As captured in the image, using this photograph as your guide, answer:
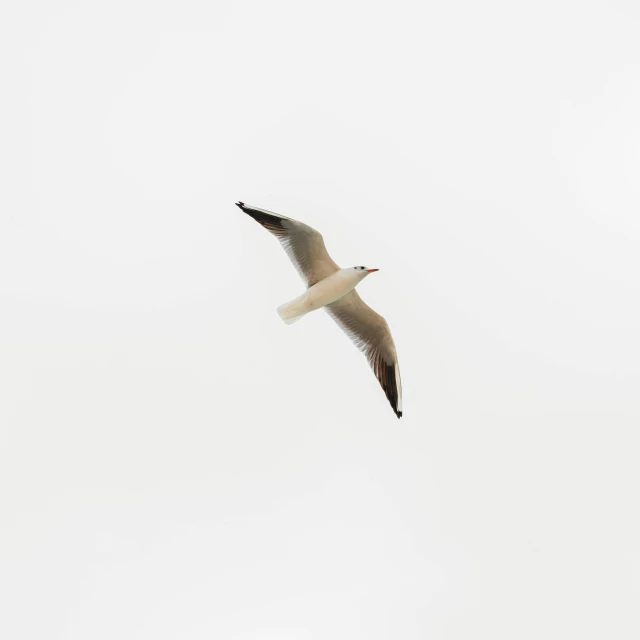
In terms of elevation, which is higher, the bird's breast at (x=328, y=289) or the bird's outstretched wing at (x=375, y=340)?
the bird's breast at (x=328, y=289)

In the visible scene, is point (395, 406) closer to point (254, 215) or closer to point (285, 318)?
point (285, 318)

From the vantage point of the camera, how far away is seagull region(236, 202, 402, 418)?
1245cm

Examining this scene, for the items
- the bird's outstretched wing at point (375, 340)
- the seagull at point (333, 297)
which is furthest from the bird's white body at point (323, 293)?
the bird's outstretched wing at point (375, 340)

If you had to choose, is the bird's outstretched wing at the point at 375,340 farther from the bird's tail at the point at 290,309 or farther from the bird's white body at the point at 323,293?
the bird's tail at the point at 290,309

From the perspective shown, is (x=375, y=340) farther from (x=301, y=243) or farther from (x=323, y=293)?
(x=301, y=243)

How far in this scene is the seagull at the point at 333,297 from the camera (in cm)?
1245

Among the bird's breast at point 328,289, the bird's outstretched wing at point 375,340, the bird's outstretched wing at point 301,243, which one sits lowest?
the bird's outstretched wing at point 375,340

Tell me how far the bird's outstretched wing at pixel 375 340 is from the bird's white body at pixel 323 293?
2.29 ft

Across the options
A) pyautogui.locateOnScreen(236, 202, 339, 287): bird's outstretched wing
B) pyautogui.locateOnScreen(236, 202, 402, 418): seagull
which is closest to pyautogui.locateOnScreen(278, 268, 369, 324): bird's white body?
pyautogui.locateOnScreen(236, 202, 402, 418): seagull

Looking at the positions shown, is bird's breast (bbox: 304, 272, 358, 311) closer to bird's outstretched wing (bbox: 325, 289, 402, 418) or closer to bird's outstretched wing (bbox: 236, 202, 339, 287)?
bird's outstretched wing (bbox: 236, 202, 339, 287)

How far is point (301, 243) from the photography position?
1262 centimetres

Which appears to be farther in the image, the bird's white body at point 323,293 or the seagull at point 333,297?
the bird's white body at point 323,293

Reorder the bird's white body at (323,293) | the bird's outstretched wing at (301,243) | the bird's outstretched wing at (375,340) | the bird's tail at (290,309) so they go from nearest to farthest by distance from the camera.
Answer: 1. the bird's outstretched wing at (301,243)
2. the bird's white body at (323,293)
3. the bird's tail at (290,309)
4. the bird's outstretched wing at (375,340)

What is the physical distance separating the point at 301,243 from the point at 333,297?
0.77 metres
